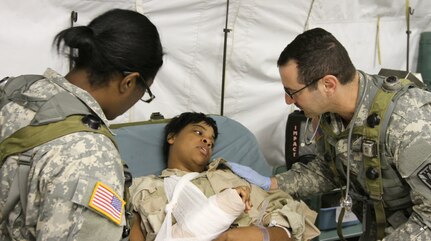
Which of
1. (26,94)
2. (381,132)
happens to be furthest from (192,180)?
(26,94)

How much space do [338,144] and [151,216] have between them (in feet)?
2.80

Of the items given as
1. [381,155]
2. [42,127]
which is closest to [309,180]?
[381,155]

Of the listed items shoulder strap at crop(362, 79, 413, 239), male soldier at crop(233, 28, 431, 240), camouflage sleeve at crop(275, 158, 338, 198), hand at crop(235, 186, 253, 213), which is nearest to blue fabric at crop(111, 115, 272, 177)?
camouflage sleeve at crop(275, 158, 338, 198)

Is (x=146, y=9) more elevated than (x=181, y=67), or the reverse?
(x=146, y=9)

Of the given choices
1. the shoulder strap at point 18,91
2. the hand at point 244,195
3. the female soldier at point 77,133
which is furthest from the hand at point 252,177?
the shoulder strap at point 18,91

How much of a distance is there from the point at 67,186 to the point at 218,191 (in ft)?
3.58

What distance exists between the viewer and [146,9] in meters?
2.65

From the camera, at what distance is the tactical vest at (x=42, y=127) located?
110 centimetres

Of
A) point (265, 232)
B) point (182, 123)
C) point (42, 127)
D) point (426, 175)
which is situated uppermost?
point (42, 127)

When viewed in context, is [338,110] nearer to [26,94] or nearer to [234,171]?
[234,171]

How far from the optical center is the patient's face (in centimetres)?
232

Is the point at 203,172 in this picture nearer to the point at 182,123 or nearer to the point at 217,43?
the point at 182,123

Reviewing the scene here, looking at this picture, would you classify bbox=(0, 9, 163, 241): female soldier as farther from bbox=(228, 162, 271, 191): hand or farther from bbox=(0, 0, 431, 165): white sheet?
bbox=(0, 0, 431, 165): white sheet

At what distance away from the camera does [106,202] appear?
1093mm
